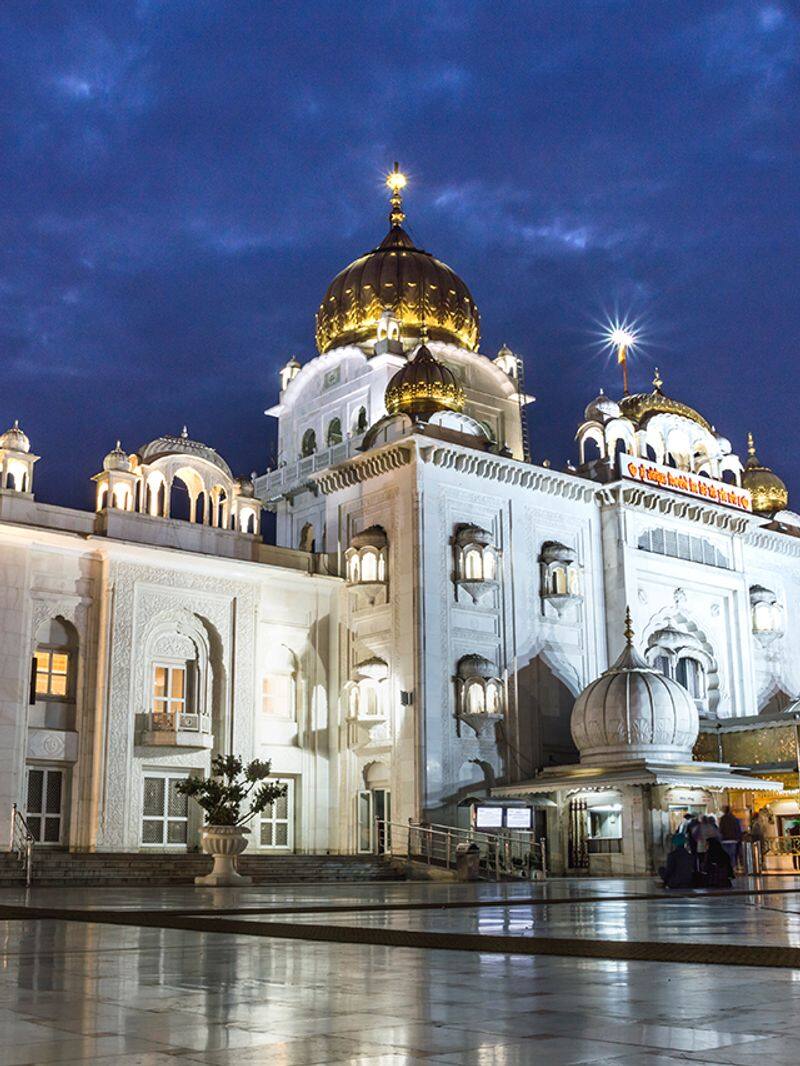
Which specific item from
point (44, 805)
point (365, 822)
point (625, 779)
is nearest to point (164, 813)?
point (44, 805)

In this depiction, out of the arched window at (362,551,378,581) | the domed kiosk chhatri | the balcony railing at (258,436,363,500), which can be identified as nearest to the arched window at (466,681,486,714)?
the domed kiosk chhatri

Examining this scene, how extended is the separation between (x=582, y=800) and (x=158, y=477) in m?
12.2

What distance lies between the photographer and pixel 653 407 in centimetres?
3597

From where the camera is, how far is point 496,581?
29719 millimetres

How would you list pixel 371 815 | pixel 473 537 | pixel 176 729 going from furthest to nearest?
1. pixel 473 537
2. pixel 371 815
3. pixel 176 729

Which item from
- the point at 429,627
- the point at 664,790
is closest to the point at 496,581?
the point at 429,627

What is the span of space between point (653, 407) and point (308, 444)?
10.4m

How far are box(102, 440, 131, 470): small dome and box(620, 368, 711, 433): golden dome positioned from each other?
589 inches

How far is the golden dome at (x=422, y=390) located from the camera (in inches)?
1229

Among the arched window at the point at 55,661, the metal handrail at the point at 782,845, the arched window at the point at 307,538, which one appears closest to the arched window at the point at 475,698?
the metal handrail at the point at 782,845

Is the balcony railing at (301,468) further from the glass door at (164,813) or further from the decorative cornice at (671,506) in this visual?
the glass door at (164,813)

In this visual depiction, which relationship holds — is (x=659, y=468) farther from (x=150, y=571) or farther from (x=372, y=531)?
(x=150, y=571)

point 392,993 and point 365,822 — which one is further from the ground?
point 365,822

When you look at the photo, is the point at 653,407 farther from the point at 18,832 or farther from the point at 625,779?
the point at 18,832
